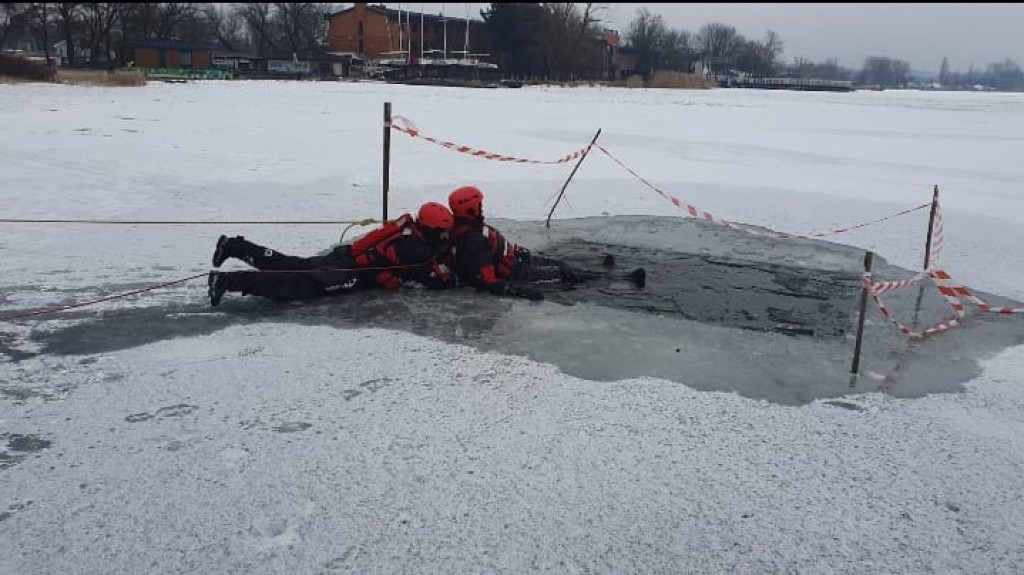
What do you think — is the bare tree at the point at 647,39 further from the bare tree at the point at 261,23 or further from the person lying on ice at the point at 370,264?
the person lying on ice at the point at 370,264

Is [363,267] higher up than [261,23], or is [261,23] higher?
[261,23]

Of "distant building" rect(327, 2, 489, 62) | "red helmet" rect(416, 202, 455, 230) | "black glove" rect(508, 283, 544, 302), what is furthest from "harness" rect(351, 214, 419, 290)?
"distant building" rect(327, 2, 489, 62)

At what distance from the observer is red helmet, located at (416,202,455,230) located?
241 inches

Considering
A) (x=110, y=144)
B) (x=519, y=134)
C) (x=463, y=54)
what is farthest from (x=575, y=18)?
(x=110, y=144)

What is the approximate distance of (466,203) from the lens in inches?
243

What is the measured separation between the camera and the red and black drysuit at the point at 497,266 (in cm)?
628

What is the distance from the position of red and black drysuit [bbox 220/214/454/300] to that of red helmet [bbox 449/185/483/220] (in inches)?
13.8

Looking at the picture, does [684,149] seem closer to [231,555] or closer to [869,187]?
[869,187]

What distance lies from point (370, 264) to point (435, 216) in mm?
700

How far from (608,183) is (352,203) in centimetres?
450

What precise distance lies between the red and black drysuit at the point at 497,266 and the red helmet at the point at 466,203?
7 centimetres

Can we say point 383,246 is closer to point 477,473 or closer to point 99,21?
point 477,473

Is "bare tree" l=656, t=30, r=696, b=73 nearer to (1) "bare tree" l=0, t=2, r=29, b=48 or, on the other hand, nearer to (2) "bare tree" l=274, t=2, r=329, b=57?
(2) "bare tree" l=274, t=2, r=329, b=57

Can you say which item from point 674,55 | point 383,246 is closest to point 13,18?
point 383,246
